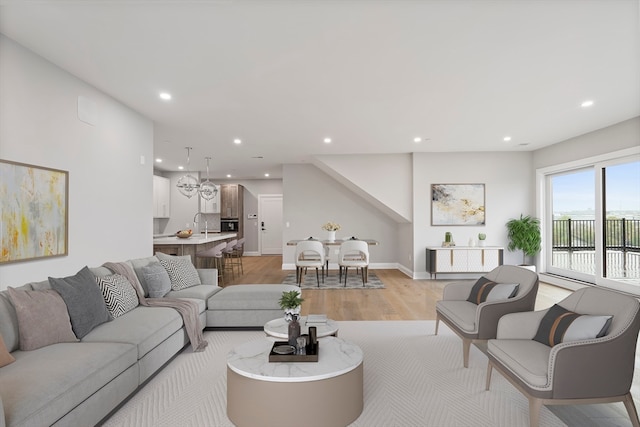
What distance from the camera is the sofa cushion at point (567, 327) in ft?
7.18

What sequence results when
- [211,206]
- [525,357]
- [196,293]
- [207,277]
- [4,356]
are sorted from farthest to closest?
[211,206], [207,277], [196,293], [525,357], [4,356]

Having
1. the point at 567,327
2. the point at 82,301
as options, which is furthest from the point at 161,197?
the point at 567,327

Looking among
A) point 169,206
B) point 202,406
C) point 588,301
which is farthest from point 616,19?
point 169,206

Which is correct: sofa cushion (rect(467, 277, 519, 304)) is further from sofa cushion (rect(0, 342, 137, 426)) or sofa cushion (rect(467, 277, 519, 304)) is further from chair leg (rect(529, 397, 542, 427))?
sofa cushion (rect(0, 342, 137, 426))

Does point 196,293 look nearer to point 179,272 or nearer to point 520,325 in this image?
point 179,272

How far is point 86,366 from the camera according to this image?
6.81 ft

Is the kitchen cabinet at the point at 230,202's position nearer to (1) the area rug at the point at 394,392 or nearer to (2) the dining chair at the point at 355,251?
(2) the dining chair at the point at 355,251

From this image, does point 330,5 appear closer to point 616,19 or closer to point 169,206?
point 616,19

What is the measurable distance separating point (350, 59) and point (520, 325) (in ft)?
8.46

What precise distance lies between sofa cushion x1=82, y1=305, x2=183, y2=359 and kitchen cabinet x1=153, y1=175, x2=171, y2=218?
6.49 m

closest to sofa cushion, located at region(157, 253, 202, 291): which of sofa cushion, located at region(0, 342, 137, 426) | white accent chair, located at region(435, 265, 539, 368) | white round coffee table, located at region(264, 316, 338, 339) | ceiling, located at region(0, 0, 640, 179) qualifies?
white round coffee table, located at region(264, 316, 338, 339)

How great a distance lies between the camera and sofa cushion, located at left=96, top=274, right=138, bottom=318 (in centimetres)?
305

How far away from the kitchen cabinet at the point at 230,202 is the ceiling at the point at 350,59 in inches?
245

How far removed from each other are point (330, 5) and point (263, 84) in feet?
4.97
